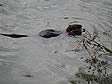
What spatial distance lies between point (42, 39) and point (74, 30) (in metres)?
0.64

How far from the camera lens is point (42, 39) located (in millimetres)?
5121

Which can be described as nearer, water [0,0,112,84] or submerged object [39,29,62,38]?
water [0,0,112,84]

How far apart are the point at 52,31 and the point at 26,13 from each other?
1.15 m

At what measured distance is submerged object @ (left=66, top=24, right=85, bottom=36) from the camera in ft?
17.0

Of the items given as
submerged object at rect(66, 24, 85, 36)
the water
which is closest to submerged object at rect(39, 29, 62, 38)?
the water

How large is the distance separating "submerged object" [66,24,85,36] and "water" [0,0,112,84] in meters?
0.13

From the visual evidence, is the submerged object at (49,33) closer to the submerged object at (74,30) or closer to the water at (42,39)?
the water at (42,39)

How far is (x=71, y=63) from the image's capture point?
439cm

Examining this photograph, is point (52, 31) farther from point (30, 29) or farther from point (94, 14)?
point (94, 14)

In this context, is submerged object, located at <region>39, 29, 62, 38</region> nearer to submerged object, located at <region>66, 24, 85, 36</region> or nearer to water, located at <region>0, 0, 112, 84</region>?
water, located at <region>0, 0, 112, 84</region>

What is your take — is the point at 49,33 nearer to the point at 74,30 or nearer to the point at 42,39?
the point at 42,39

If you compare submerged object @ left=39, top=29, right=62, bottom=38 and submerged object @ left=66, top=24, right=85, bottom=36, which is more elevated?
submerged object @ left=66, top=24, right=85, bottom=36

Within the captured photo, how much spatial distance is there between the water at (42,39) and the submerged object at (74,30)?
0.43 ft

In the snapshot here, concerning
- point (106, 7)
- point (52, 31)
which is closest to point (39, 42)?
point (52, 31)
